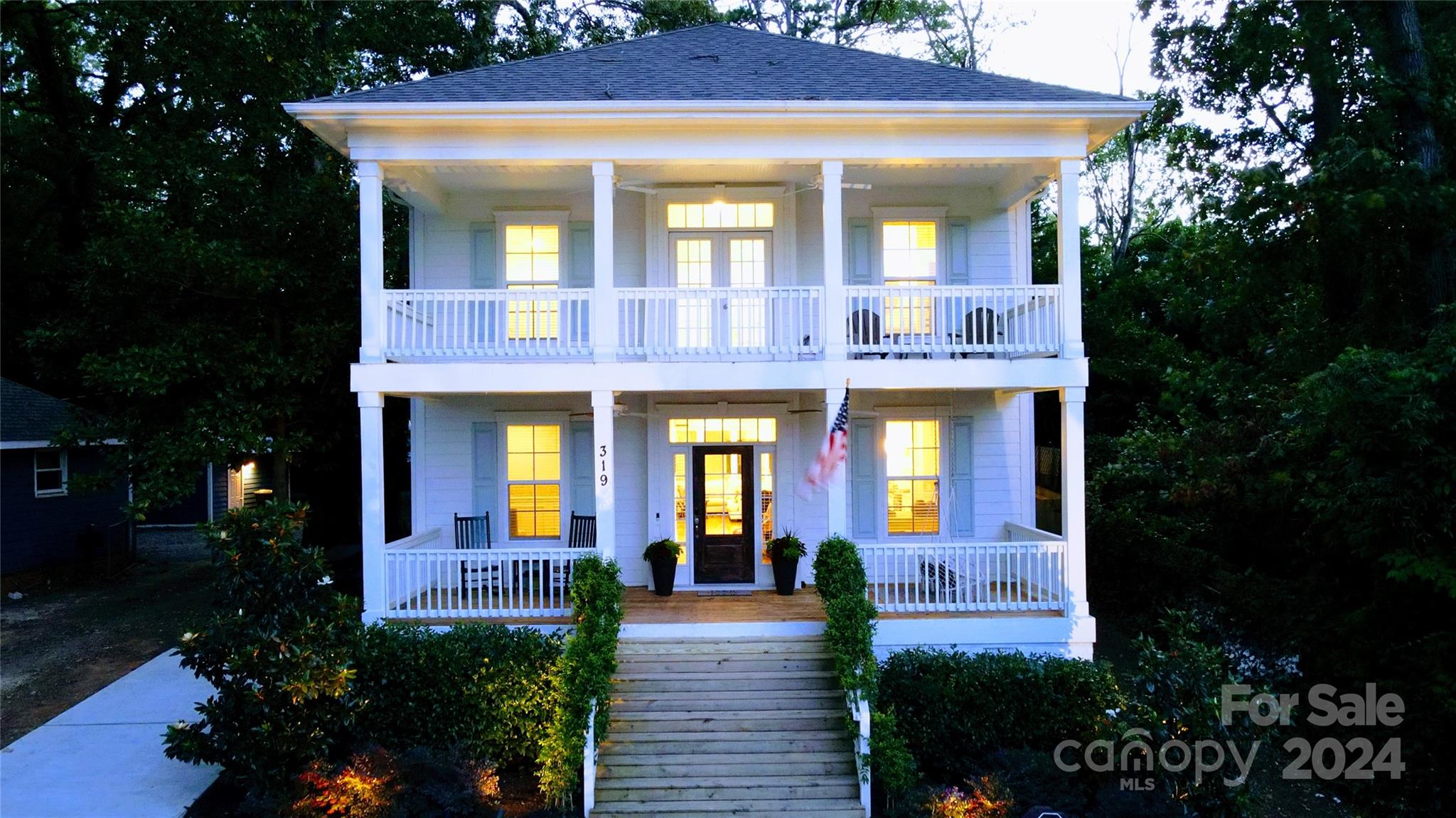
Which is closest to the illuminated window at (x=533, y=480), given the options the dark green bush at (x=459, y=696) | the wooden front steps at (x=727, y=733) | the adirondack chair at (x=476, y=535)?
the adirondack chair at (x=476, y=535)

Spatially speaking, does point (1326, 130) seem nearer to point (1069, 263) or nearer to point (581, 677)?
point (1069, 263)

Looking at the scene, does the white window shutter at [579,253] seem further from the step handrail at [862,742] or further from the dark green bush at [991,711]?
the dark green bush at [991,711]

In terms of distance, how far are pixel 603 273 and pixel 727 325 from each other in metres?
1.69

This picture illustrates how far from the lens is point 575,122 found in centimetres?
966

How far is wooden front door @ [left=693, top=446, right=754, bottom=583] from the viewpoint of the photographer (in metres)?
11.7

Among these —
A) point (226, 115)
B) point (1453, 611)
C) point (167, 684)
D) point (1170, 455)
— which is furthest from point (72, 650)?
point (1453, 611)

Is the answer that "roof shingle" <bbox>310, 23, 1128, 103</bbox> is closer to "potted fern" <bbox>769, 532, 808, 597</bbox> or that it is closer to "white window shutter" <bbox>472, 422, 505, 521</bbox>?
"white window shutter" <bbox>472, 422, 505, 521</bbox>

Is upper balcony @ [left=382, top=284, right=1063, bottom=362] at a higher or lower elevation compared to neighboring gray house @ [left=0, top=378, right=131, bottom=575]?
higher

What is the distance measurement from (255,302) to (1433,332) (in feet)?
53.3

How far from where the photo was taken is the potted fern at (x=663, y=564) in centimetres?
1096

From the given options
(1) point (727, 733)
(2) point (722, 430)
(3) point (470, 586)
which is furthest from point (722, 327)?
(1) point (727, 733)

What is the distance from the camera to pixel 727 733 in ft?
27.2

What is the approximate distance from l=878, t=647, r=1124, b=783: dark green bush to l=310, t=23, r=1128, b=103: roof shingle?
6.60 m

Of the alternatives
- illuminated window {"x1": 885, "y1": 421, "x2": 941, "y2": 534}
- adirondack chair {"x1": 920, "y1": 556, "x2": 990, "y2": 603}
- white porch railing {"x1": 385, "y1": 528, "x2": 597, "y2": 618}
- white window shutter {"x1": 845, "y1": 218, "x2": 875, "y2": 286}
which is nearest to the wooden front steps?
white porch railing {"x1": 385, "y1": 528, "x2": 597, "y2": 618}
